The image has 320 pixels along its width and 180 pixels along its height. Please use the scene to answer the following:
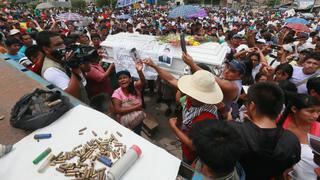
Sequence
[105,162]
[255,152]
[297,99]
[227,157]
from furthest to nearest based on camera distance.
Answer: [297,99] → [255,152] → [105,162] → [227,157]

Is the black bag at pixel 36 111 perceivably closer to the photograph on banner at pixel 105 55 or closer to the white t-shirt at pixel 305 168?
the white t-shirt at pixel 305 168

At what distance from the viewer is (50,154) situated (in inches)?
61.0

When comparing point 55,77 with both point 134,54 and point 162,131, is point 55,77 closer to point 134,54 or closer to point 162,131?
point 134,54

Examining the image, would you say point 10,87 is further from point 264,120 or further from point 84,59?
point 264,120

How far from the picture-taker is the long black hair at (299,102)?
220cm

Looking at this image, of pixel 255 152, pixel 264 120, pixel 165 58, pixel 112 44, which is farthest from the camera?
pixel 112 44

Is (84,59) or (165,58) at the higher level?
(84,59)

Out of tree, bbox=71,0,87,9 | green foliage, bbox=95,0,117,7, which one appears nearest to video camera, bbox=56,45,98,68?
green foliage, bbox=95,0,117,7

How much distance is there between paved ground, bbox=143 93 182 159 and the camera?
426cm

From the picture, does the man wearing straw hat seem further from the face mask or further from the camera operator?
the face mask

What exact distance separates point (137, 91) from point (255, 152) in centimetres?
213

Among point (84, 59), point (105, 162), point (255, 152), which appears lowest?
point (255, 152)

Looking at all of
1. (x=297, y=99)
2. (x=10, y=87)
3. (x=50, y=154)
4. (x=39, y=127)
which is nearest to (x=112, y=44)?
(x=10, y=87)

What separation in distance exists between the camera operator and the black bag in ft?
2.35
